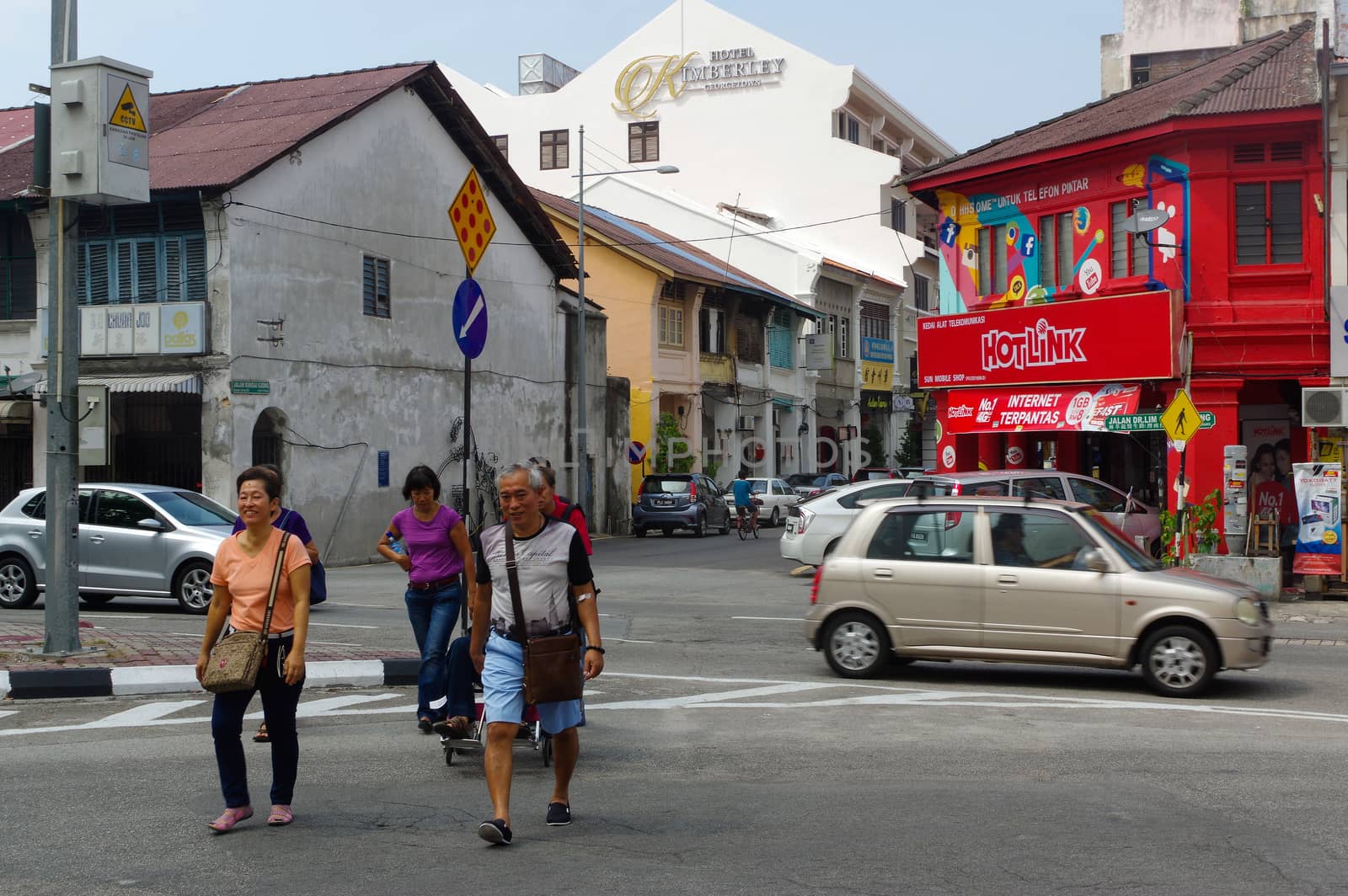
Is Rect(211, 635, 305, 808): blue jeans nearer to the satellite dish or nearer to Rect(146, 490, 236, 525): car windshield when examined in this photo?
Rect(146, 490, 236, 525): car windshield

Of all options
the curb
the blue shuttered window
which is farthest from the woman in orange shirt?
the blue shuttered window

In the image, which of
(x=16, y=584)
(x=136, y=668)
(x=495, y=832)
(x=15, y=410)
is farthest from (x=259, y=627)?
(x=15, y=410)

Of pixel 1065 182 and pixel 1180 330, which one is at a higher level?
pixel 1065 182

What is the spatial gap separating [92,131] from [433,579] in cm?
533

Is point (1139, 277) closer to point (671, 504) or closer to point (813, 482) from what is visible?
point (671, 504)

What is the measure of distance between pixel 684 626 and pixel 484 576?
33.6 feet

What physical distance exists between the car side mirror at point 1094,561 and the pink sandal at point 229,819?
7.19 metres

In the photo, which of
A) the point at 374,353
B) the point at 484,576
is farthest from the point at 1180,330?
the point at 484,576

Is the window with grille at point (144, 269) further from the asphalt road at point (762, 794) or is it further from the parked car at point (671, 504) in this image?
the asphalt road at point (762, 794)

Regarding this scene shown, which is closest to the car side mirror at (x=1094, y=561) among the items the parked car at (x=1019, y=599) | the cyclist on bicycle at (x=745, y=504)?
the parked car at (x=1019, y=599)

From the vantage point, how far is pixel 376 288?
3194 centimetres

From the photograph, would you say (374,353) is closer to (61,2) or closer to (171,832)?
(61,2)

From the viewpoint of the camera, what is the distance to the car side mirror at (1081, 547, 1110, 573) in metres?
12.1

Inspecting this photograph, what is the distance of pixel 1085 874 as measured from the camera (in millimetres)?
6316
